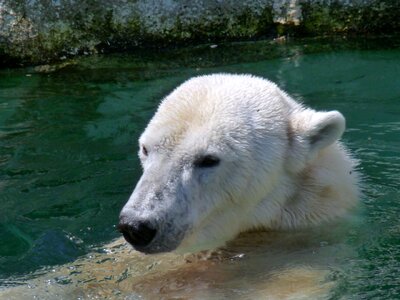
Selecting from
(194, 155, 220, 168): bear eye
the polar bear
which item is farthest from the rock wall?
(194, 155, 220, 168): bear eye

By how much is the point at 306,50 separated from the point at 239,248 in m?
5.39

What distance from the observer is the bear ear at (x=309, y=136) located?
4547 mm

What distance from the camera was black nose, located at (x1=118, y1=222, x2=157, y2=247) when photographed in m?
3.97

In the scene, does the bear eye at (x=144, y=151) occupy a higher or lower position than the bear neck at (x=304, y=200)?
higher

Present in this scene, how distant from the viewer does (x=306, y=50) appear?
31.9 ft

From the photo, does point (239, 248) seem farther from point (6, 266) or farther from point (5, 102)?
point (5, 102)

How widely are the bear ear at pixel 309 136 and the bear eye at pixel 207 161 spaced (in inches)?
18.4

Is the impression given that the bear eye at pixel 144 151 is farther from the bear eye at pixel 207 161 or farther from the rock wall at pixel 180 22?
the rock wall at pixel 180 22

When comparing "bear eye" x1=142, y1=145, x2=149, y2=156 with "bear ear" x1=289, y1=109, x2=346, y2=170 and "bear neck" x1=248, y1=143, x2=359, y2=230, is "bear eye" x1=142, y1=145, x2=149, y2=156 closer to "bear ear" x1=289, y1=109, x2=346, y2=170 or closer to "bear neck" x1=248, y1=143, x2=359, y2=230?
"bear neck" x1=248, y1=143, x2=359, y2=230

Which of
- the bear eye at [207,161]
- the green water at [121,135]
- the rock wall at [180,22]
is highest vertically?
the rock wall at [180,22]

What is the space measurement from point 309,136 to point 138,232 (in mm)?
1146

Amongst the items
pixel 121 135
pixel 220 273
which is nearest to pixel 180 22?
pixel 121 135

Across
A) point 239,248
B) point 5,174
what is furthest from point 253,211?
point 5,174

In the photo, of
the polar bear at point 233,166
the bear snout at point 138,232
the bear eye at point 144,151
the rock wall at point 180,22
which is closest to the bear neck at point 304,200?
the polar bear at point 233,166
